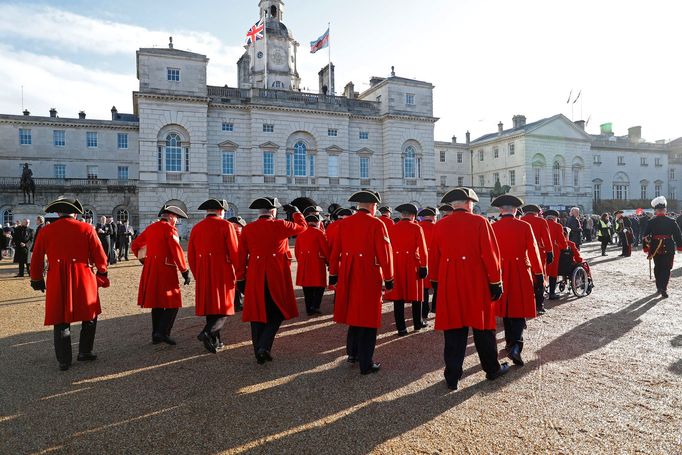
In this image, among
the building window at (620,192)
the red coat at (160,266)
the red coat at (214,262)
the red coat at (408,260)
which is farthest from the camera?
the building window at (620,192)

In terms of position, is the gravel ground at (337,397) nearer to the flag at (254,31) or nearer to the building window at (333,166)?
the building window at (333,166)

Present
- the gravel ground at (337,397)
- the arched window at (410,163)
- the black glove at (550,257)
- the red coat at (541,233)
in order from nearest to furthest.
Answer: the gravel ground at (337,397)
the black glove at (550,257)
the red coat at (541,233)
the arched window at (410,163)

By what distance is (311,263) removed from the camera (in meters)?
9.53

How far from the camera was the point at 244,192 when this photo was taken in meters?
34.5

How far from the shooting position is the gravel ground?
3906 millimetres

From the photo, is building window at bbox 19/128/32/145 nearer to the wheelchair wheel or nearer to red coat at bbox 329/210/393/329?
red coat at bbox 329/210/393/329

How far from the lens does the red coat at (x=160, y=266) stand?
22.7ft

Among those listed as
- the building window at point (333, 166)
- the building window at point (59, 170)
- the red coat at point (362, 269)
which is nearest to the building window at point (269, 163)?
the building window at point (333, 166)

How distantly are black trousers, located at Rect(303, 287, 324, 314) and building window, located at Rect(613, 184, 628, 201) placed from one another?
57.6 m

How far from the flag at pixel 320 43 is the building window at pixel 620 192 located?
135 feet

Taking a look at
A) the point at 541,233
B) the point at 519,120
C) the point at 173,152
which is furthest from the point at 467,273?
the point at 519,120

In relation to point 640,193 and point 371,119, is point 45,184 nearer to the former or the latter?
point 371,119

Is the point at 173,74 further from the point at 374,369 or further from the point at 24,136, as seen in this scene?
the point at 374,369

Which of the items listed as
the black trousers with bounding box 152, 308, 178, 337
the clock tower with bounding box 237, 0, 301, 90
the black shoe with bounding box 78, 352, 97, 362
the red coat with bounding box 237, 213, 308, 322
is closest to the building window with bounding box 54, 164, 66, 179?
the clock tower with bounding box 237, 0, 301, 90
